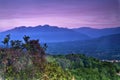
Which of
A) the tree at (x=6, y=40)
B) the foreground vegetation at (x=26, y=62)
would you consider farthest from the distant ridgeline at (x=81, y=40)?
the tree at (x=6, y=40)

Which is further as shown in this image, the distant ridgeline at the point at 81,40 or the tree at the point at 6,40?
the distant ridgeline at the point at 81,40

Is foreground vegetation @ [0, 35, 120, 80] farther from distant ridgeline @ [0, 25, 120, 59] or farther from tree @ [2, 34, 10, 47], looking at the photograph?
distant ridgeline @ [0, 25, 120, 59]

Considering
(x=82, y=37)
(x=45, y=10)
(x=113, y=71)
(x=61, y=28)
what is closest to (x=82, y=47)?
(x=82, y=37)

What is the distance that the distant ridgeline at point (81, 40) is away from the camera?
5.45m

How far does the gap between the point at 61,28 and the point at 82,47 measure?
557 millimetres

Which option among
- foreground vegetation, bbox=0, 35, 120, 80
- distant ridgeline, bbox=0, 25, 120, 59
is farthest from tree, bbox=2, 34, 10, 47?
distant ridgeline, bbox=0, 25, 120, 59

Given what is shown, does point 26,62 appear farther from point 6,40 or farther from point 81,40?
point 81,40

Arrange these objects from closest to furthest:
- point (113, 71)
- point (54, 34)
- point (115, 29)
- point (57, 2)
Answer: point (57, 2)
point (115, 29)
point (54, 34)
point (113, 71)

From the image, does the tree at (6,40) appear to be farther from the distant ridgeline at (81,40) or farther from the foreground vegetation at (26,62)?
the distant ridgeline at (81,40)

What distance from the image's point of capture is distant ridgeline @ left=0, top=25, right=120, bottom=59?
545 cm

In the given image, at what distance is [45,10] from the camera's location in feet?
17.1

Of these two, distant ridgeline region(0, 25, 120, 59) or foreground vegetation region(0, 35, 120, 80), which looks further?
distant ridgeline region(0, 25, 120, 59)

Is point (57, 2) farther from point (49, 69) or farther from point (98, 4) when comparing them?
point (49, 69)

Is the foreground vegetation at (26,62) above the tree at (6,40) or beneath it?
beneath
